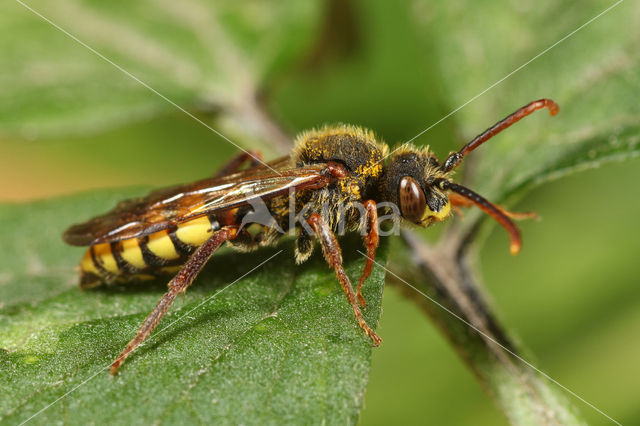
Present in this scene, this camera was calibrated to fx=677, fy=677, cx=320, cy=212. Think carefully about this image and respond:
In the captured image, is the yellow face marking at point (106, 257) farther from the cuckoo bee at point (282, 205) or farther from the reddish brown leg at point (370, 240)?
the reddish brown leg at point (370, 240)

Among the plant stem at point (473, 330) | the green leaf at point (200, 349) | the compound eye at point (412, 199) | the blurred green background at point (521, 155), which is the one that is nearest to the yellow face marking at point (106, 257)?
the green leaf at point (200, 349)

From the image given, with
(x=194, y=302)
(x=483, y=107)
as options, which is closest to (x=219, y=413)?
(x=194, y=302)

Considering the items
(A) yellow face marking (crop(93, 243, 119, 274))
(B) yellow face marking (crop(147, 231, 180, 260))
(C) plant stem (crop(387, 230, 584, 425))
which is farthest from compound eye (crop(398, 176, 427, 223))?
(A) yellow face marking (crop(93, 243, 119, 274))

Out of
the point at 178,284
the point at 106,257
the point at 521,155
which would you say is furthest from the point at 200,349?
the point at 521,155

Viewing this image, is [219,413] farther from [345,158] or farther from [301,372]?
[345,158]

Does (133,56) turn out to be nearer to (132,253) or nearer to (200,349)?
(132,253)

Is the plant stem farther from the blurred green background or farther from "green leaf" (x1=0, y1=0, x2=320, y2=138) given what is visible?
"green leaf" (x1=0, y1=0, x2=320, y2=138)
